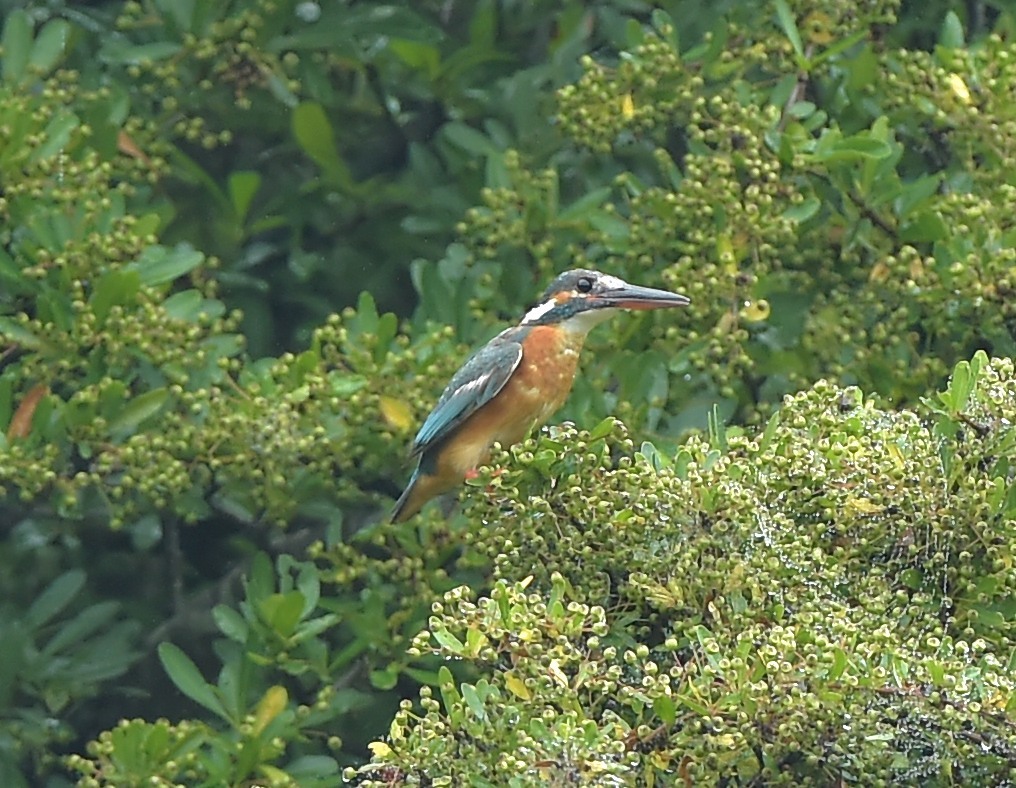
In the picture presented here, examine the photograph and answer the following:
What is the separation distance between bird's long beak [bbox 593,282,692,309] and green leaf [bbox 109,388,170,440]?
1032 mm

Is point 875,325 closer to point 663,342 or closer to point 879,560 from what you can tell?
point 663,342

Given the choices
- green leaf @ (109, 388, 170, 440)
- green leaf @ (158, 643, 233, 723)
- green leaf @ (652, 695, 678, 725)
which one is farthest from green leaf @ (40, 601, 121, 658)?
green leaf @ (652, 695, 678, 725)

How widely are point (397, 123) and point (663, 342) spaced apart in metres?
1.63

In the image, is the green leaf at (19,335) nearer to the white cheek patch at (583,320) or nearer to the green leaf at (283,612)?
the green leaf at (283,612)

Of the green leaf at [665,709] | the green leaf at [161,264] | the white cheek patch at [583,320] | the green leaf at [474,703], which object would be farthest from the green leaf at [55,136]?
the green leaf at [665,709]

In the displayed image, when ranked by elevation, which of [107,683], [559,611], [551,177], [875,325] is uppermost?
[559,611]

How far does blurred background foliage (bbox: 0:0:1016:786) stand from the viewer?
2754mm

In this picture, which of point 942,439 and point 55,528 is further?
point 55,528

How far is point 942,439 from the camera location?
9.66 feet

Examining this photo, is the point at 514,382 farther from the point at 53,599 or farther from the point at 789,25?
the point at 53,599

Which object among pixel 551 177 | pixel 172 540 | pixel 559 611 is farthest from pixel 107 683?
pixel 559 611

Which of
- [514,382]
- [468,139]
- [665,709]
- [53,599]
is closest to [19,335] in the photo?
[53,599]

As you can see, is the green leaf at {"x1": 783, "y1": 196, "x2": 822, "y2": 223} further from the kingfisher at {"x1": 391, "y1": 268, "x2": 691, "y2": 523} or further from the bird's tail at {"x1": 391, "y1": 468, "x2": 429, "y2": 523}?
the bird's tail at {"x1": 391, "y1": 468, "x2": 429, "y2": 523}

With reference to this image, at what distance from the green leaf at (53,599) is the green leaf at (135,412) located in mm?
635
